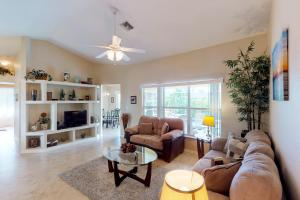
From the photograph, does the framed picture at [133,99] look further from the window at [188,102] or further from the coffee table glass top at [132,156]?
the coffee table glass top at [132,156]

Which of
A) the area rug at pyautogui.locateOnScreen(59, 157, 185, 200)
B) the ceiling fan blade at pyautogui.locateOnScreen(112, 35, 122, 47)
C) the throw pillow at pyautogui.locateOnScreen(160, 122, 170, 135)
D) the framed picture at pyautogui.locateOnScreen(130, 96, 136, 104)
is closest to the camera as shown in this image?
the area rug at pyautogui.locateOnScreen(59, 157, 185, 200)

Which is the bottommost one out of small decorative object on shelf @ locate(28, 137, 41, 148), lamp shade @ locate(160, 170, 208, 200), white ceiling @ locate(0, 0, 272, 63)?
small decorative object on shelf @ locate(28, 137, 41, 148)

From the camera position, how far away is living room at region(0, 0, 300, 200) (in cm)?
162

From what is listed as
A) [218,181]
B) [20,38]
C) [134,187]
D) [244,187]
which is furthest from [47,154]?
[244,187]

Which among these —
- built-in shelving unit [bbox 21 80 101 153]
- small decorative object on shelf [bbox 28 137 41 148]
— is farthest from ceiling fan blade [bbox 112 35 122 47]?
small decorative object on shelf [bbox 28 137 41 148]

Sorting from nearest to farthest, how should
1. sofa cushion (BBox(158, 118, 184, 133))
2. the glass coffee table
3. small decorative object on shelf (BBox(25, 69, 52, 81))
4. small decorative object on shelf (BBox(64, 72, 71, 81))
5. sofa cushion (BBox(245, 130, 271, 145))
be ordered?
sofa cushion (BBox(245, 130, 271, 145)) → the glass coffee table → sofa cushion (BBox(158, 118, 184, 133)) → small decorative object on shelf (BBox(25, 69, 52, 81)) → small decorative object on shelf (BBox(64, 72, 71, 81))

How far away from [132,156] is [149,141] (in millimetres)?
1187

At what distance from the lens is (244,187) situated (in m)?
1.22

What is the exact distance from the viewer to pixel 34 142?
500cm

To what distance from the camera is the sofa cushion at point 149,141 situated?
161 inches

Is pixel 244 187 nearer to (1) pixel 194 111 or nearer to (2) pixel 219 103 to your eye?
(2) pixel 219 103

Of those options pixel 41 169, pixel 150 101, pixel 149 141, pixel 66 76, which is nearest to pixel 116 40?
pixel 149 141

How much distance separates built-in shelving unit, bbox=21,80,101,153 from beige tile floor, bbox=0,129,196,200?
44cm

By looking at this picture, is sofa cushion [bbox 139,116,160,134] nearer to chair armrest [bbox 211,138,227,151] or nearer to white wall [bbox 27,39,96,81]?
chair armrest [bbox 211,138,227,151]
